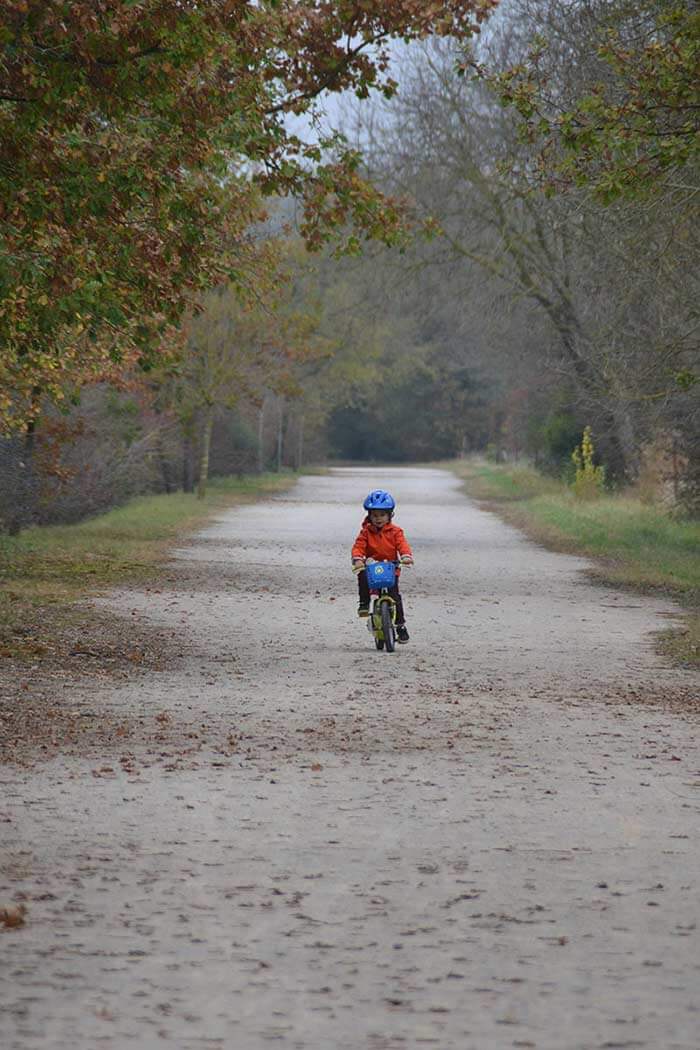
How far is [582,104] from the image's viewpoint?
522 inches

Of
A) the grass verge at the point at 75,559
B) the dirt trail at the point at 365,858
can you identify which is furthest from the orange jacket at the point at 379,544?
the grass verge at the point at 75,559

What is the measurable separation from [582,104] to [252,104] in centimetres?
421

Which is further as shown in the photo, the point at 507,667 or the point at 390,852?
the point at 507,667

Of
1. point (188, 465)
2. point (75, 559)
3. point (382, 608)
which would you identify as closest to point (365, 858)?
point (382, 608)

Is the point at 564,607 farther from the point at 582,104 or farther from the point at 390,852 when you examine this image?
the point at 390,852

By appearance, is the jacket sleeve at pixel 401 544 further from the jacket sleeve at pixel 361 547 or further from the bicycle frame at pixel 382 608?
the jacket sleeve at pixel 361 547

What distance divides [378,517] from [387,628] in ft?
3.22

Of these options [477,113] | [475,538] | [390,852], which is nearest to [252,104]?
[390,852]

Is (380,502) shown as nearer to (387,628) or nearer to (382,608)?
(382,608)

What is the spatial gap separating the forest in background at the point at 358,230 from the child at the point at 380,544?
2.43 metres

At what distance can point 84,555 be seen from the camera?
25203 millimetres

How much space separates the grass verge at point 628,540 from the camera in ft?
64.7

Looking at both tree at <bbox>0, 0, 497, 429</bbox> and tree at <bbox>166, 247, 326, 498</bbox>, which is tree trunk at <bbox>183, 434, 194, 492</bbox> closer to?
tree at <bbox>166, 247, 326, 498</bbox>

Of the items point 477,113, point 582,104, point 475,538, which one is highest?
point 477,113
